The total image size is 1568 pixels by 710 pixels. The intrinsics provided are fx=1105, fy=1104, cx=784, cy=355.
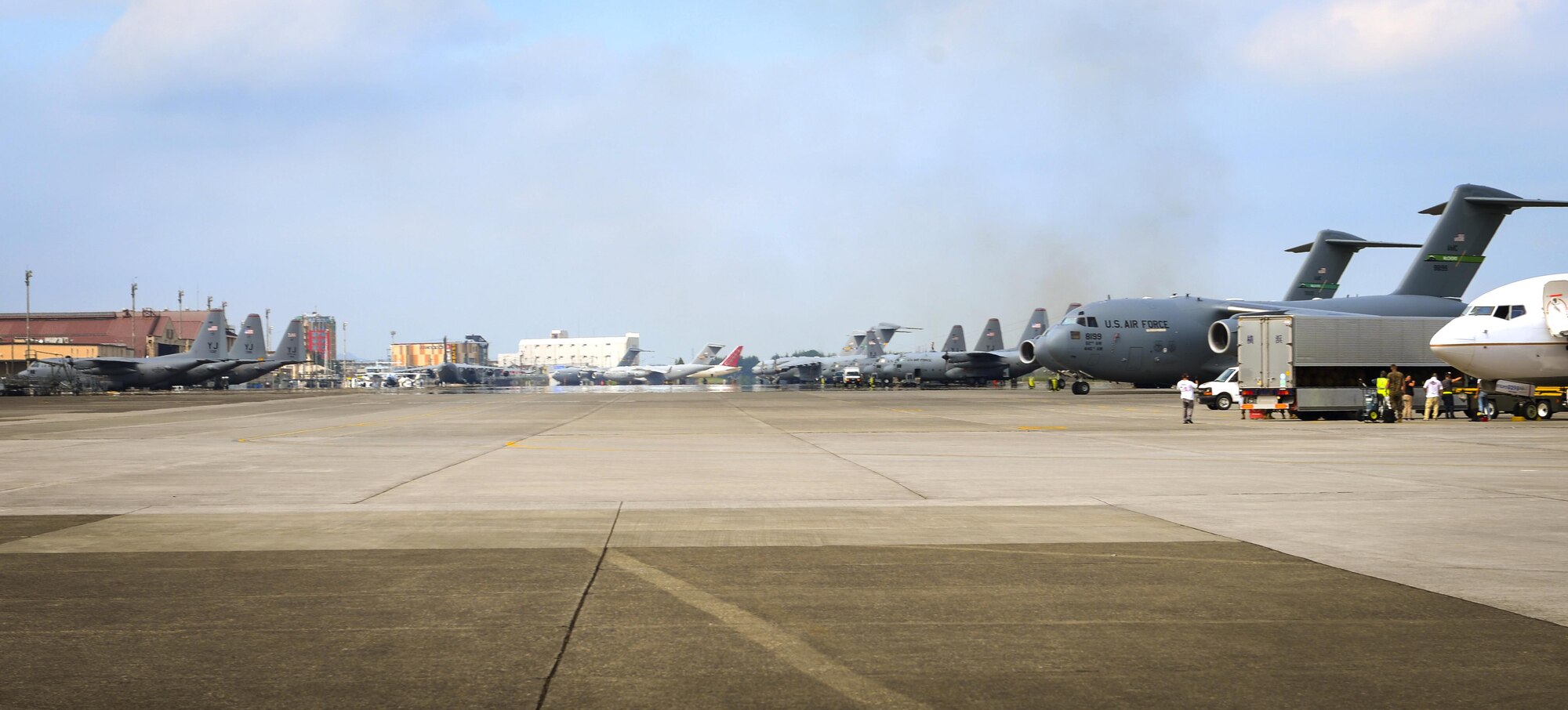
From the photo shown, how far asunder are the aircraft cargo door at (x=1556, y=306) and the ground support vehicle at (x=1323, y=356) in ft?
10.3

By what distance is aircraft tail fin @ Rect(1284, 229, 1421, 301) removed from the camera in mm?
61531

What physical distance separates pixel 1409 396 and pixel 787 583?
102 ft

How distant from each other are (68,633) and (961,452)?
16.2 meters

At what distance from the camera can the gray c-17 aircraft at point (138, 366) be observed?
82.4 meters

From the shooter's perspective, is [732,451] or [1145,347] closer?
[732,451]

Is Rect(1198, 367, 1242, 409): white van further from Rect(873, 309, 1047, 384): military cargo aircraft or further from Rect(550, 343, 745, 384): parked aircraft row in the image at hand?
Rect(550, 343, 745, 384): parked aircraft row

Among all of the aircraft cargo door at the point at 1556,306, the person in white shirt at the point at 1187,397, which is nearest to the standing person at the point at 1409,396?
the aircraft cargo door at the point at 1556,306

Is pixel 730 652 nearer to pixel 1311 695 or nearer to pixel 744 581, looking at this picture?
pixel 744 581

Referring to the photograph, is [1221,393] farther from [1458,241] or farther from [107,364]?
[107,364]

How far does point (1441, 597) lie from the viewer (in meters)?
7.28

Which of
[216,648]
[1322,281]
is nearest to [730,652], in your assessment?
[216,648]

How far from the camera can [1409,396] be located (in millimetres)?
32750

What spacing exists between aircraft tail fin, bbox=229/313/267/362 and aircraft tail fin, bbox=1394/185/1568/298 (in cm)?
8607

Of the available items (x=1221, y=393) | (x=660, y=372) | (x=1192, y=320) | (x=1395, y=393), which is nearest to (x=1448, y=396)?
(x=1395, y=393)
